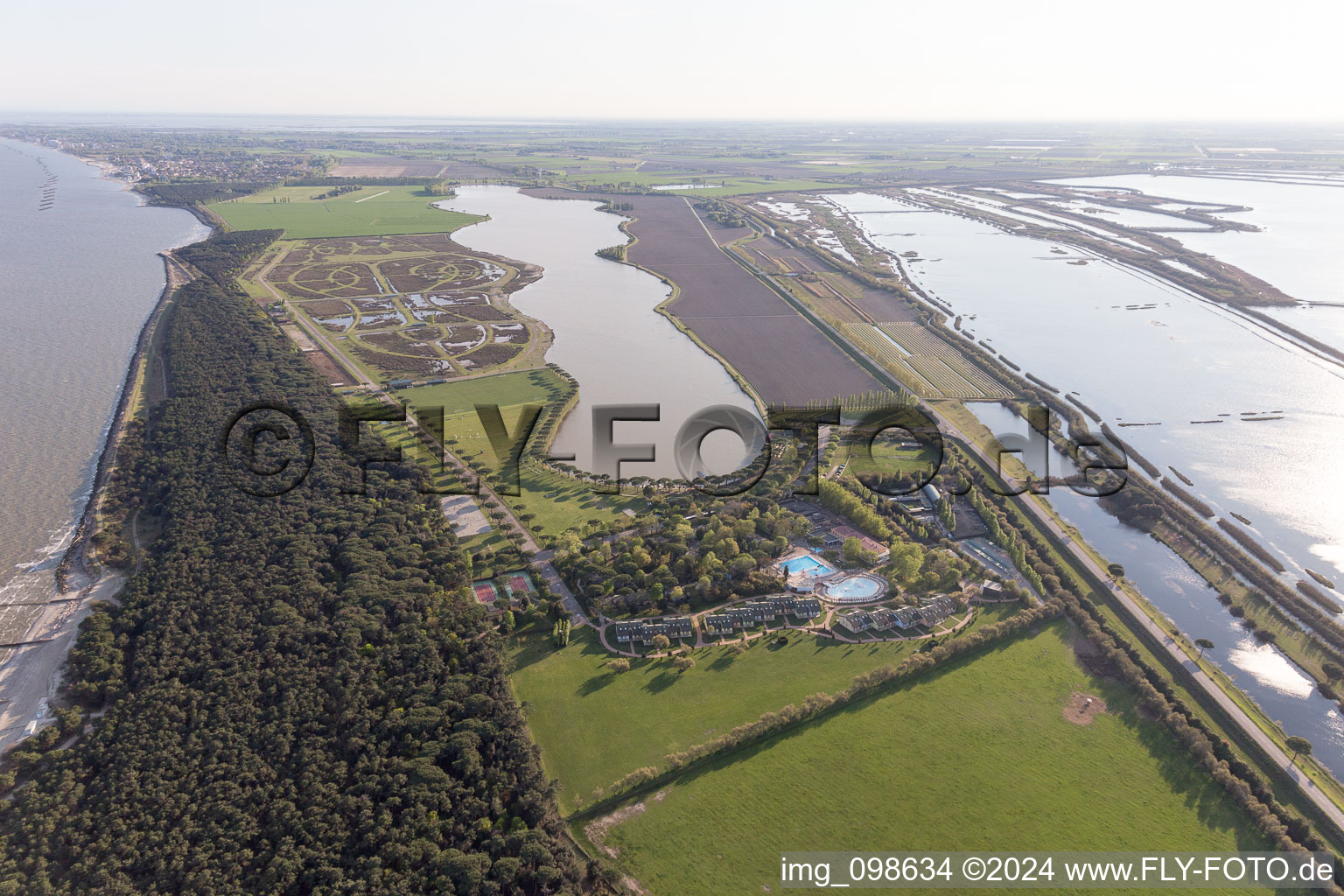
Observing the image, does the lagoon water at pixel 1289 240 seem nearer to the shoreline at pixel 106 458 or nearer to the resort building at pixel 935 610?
the resort building at pixel 935 610

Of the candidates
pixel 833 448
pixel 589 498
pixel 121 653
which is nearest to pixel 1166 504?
pixel 833 448

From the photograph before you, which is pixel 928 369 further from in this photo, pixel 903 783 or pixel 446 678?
pixel 446 678

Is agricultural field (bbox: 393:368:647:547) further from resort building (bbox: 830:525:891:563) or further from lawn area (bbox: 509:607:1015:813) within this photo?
resort building (bbox: 830:525:891:563)

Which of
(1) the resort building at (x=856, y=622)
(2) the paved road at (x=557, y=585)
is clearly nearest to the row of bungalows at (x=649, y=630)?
(2) the paved road at (x=557, y=585)

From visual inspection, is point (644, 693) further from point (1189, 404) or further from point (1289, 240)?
point (1289, 240)

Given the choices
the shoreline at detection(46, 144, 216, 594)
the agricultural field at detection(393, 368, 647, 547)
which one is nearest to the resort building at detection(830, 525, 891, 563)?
the agricultural field at detection(393, 368, 647, 547)
